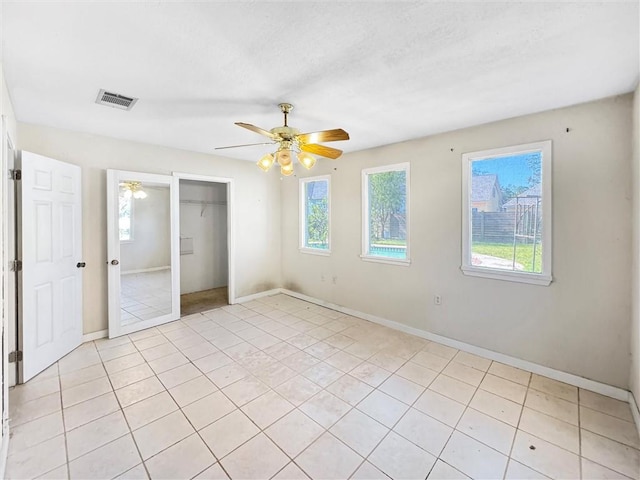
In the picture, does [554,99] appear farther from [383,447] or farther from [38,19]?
[38,19]

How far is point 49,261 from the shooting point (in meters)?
2.82

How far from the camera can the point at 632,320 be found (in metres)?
2.27

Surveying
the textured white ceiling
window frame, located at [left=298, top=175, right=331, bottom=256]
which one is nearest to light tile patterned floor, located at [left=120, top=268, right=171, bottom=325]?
the textured white ceiling

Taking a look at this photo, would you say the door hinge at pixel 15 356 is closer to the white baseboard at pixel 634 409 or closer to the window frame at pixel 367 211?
the window frame at pixel 367 211

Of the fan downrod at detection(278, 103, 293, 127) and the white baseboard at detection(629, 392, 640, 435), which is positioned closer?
the white baseboard at detection(629, 392, 640, 435)

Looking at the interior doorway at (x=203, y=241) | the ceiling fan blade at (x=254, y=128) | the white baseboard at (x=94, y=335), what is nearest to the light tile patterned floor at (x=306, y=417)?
the white baseboard at (x=94, y=335)

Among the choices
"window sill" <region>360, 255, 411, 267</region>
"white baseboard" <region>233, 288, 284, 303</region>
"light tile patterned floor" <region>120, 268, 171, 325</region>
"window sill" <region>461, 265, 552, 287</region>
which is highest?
"window sill" <region>360, 255, 411, 267</region>

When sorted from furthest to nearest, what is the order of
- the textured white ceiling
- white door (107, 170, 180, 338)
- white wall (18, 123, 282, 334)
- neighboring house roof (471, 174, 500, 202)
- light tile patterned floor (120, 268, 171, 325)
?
light tile patterned floor (120, 268, 171, 325), white door (107, 170, 180, 338), white wall (18, 123, 282, 334), neighboring house roof (471, 174, 500, 202), the textured white ceiling

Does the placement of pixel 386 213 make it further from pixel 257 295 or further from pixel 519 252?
pixel 257 295

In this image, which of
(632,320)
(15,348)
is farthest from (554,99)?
(15,348)

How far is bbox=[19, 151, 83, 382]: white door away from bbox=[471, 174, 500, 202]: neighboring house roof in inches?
175

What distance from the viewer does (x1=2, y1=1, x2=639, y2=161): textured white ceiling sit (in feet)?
4.75

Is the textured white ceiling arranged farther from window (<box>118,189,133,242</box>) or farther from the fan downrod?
window (<box>118,189,133,242</box>)

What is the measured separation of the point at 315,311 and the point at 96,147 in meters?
3.69
